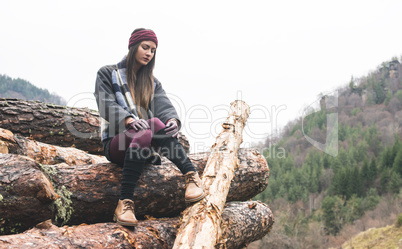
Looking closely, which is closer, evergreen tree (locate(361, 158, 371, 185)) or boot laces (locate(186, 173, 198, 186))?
boot laces (locate(186, 173, 198, 186))

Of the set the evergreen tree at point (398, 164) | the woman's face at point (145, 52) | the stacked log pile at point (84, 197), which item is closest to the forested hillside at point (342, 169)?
the evergreen tree at point (398, 164)

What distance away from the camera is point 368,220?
43469 mm

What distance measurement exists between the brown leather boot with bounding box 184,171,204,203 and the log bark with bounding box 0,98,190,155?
285 cm

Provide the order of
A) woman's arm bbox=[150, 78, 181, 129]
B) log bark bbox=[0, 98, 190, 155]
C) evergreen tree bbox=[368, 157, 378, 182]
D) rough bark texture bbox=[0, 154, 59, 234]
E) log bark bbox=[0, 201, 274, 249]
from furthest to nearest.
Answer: evergreen tree bbox=[368, 157, 378, 182] → log bark bbox=[0, 98, 190, 155] → woman's arm bbox=[150, 78, 181, 129] → rough bark texture bbox=[0, 154, 59, 234] → log bark bbox=[0, 201, 274, 249]

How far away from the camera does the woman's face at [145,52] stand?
12.3 feet

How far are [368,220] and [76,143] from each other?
1843 inches

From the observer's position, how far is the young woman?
128 inches

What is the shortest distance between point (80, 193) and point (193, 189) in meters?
1.20

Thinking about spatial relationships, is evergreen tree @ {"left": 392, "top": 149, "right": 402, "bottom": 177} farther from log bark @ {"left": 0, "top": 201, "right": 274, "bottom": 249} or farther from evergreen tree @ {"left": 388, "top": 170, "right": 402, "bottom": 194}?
log bark @ {"left": 0, "top": 201, "right": 274, "bottom": 249}

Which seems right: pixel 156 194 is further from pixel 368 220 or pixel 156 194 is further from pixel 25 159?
pixel 368 220

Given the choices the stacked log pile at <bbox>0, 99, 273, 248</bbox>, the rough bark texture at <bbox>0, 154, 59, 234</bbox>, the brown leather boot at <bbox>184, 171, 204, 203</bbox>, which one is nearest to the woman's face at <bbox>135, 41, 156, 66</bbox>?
the stacked log pile at <bbox>0, 99, 273, 248</bbox>

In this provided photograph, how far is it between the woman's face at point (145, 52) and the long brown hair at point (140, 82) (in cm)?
5

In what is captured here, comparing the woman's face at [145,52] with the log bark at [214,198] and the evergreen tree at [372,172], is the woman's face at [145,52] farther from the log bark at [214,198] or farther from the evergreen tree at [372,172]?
the evergreen tree at [372,172]

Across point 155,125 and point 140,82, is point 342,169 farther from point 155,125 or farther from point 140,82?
point 155,125
